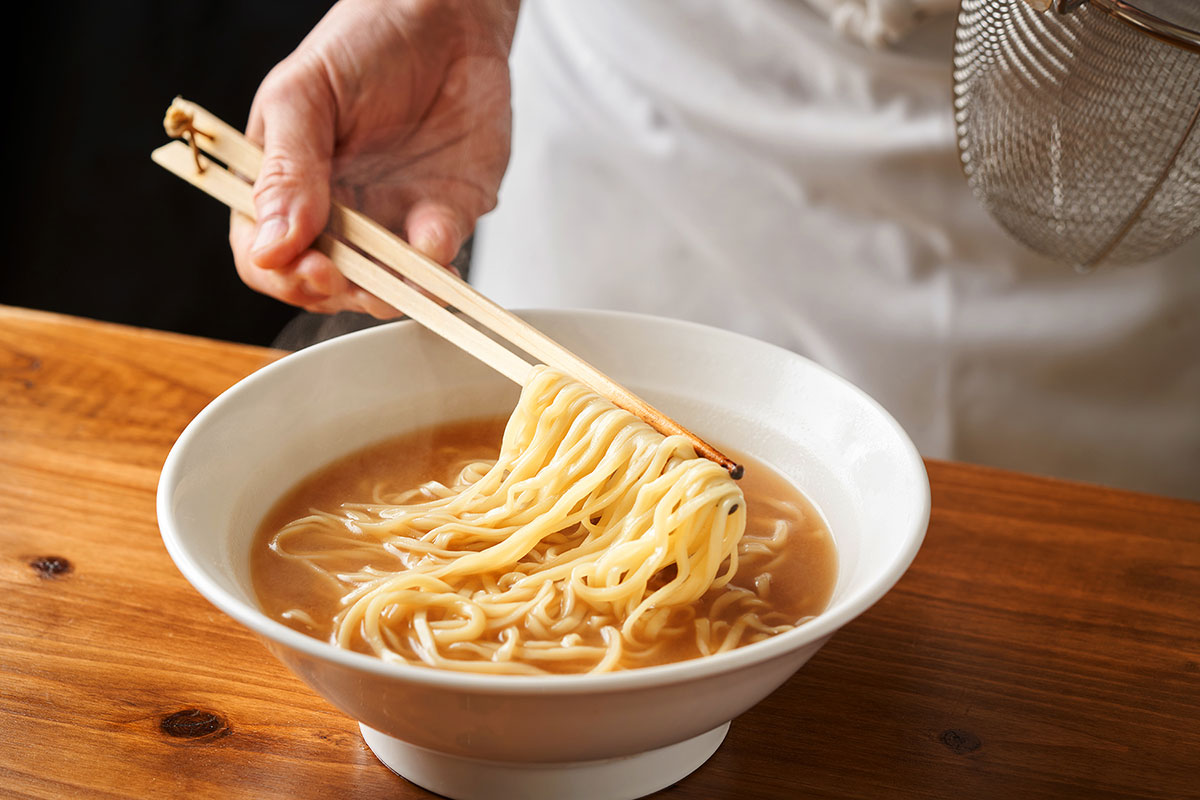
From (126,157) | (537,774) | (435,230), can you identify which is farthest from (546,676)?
(126,157)

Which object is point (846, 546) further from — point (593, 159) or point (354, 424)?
point (593, 159)

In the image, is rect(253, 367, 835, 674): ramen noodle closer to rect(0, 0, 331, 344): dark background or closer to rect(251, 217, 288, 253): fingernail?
rect(251, 217, 288, 253): fingernail

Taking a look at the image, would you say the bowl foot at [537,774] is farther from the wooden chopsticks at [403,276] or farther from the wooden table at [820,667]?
the wooden chopsticks at [403,276]

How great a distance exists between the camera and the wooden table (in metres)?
1.23

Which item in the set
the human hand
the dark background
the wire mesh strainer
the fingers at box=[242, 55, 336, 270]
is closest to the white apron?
the wire mesh strainer

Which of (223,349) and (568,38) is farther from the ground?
(568,38)

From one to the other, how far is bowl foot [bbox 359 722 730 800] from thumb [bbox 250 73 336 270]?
2.64ft

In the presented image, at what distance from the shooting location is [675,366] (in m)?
1.71

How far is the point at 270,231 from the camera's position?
66.1 inches

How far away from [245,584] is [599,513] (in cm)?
49

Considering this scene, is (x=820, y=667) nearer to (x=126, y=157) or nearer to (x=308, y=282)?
(x=308, y=282)

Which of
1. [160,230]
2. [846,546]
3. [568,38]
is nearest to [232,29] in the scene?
[160,230]

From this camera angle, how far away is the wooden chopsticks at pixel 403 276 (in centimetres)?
153

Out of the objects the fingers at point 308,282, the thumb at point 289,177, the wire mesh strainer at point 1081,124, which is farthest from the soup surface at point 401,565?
the wire mesh strainer at point 1081,124
